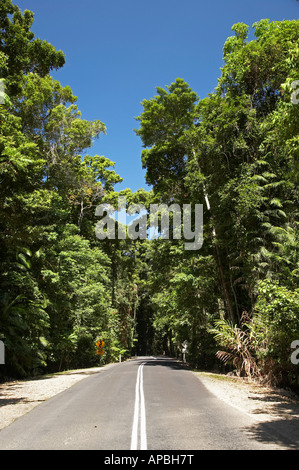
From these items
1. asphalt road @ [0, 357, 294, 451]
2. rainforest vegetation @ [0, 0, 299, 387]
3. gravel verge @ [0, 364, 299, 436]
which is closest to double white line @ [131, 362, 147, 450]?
asphalt road @ [0, 357, 294, 451]

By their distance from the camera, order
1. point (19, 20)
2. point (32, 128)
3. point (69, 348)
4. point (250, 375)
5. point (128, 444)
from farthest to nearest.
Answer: point (69, 348)
point (32, 128)
point (19, 20)
point (250, 375)
point (128, 444)

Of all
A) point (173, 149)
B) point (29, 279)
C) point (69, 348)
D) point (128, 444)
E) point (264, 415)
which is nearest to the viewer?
point (128, 444)

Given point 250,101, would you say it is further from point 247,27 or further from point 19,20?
point 19,20

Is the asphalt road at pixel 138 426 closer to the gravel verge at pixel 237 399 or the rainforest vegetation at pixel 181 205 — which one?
the gravel verge at pixel 237 399

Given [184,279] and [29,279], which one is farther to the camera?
[184,279]

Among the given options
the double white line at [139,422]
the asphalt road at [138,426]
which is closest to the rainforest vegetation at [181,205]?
the asphalt road at [138,426]

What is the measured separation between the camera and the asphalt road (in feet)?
18.5

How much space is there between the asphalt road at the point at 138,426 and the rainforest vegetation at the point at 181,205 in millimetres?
4042

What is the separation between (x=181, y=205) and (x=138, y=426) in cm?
1895

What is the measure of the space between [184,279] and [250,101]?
10.5m

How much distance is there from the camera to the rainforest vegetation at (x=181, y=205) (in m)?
13.6

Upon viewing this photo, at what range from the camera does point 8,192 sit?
1295 centimetres

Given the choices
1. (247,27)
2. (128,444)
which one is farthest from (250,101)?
(128,444)

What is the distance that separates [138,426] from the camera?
682cm
